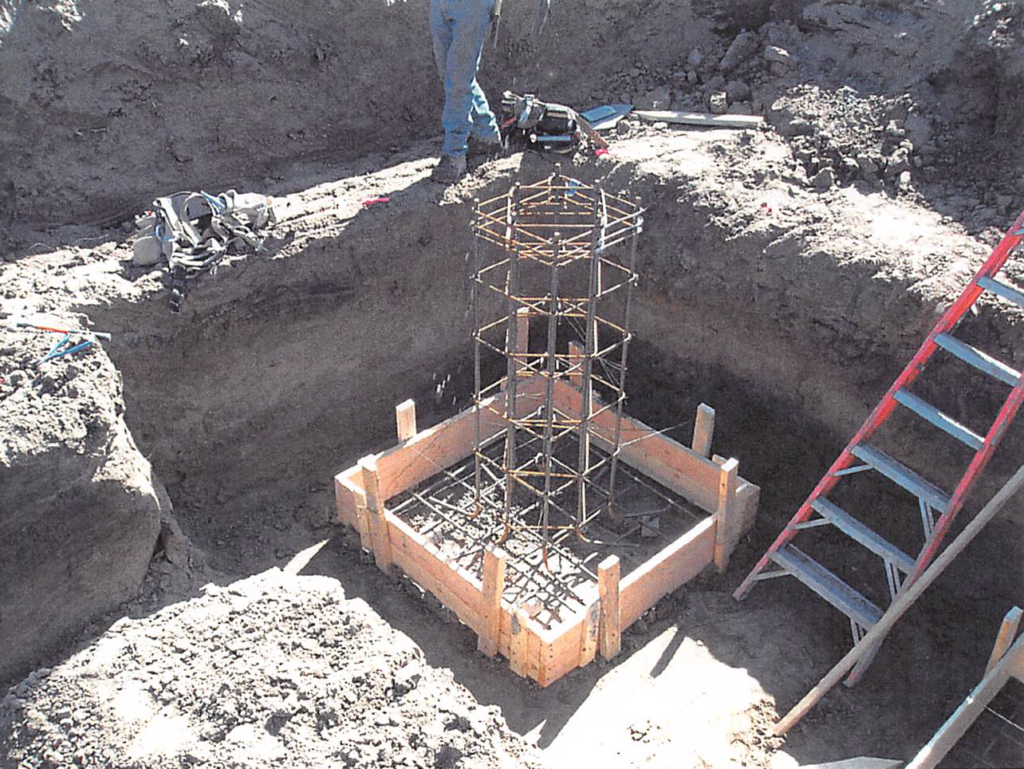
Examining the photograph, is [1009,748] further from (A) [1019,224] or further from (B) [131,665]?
(B) [131,665]

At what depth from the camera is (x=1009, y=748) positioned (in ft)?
18.3

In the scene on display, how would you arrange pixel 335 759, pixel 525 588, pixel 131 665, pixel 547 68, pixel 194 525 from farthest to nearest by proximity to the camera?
pixel 547 68 → pixel 194 525 → pixel 525 588 → pixel 131 665 → pixel 335 759

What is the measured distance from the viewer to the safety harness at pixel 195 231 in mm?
7199

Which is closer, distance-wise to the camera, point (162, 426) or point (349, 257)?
point (162, 426)

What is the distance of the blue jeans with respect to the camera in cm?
817

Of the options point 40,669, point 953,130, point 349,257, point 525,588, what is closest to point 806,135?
point 953,130

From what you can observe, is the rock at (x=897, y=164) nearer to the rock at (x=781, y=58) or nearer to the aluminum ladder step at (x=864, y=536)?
the rock at (x=781, y=58)

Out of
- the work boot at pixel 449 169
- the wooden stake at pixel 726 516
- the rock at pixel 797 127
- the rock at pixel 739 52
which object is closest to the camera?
the wooden stake at pixel 726 516

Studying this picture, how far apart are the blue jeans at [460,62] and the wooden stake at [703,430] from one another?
3.27m

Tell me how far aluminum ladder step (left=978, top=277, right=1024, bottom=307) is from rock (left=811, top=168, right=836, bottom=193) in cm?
269

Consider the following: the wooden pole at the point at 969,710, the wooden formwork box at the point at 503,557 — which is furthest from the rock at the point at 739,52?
the wooden pole at the point at 969,710

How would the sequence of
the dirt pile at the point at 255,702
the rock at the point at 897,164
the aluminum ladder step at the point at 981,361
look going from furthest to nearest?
the rock at the point at 897,164 < the aluminum ladder step at the point at 981,361 < the dirt pile at the point at 255,702

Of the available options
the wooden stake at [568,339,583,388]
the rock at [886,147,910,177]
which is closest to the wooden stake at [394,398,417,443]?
the wooden stake at [568,339,583,388]

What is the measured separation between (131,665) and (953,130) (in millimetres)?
7655
